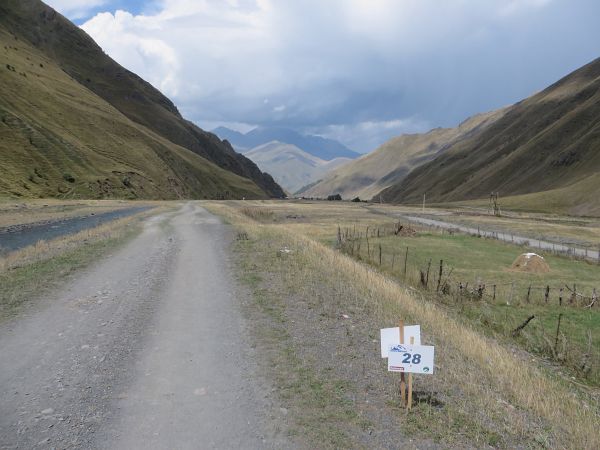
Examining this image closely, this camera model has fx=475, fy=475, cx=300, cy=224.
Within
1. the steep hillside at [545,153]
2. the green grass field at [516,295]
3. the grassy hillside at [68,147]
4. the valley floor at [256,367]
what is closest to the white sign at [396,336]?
the valley floor at [256,367]

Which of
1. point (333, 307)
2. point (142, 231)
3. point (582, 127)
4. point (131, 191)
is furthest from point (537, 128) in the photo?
point (333, 307)

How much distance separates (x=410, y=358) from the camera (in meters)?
7.38

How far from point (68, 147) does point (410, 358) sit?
100916 mm

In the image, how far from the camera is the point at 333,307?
13.9 metres

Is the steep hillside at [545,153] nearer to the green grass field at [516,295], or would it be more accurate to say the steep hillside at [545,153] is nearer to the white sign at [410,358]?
the green grass field at [516,295]

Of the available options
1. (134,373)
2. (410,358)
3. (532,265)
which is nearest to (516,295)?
(532,265)

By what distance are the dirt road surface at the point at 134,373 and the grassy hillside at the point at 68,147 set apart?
6700 cm

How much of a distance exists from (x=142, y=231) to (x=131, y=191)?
73080mm

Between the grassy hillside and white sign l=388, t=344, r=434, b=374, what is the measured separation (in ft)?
248

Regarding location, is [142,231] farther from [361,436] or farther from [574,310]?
[361,436]

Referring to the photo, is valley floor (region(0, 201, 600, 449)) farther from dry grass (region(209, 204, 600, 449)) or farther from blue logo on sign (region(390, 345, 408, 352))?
blue logo on sign (region(390, 345, 408, 352))

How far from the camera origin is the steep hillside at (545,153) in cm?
13000

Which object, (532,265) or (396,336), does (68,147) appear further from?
(396,336)

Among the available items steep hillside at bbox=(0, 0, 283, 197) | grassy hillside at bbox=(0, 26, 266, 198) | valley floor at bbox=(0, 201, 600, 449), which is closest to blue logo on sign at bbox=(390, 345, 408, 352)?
valley floor at bbox=(0, 201, 600, 449)
